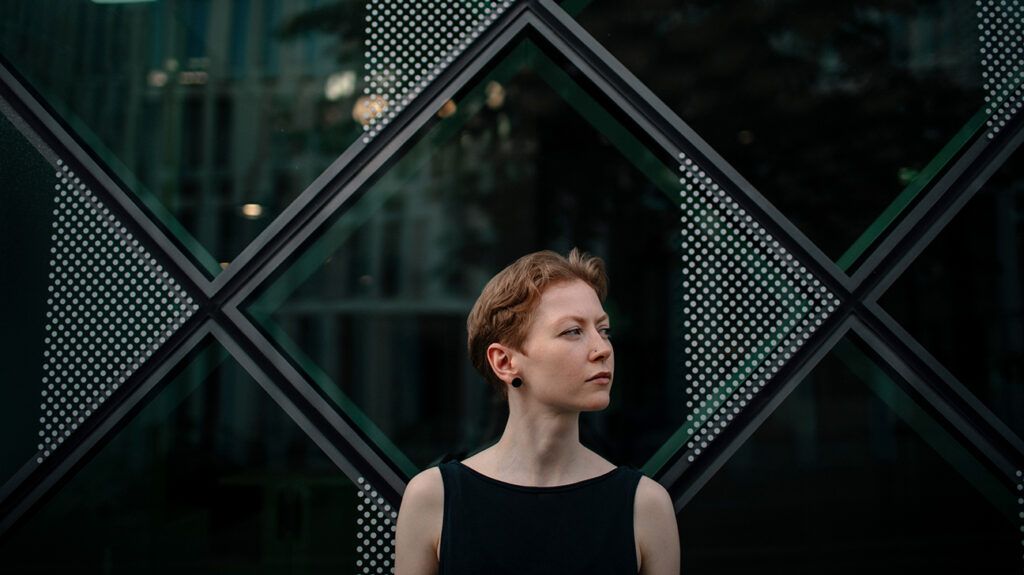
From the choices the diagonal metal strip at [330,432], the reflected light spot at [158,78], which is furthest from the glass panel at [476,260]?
the reflected light spot at [158,78]

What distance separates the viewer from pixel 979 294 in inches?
323

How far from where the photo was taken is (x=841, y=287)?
2.86 meters

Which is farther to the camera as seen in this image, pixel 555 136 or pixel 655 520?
pixel 555 136

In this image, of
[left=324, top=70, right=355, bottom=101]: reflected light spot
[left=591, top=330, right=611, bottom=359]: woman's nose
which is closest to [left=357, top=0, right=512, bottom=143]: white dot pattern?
[left=591, top=330, right=611, bottom=359]: woman's nose

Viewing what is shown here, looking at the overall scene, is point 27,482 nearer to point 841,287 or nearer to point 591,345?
point 591,345

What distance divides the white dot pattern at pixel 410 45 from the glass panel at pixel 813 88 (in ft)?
3.82

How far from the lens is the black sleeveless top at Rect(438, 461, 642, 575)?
1.95m

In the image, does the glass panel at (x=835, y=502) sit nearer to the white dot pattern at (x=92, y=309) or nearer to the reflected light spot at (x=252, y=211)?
the reflected light spot at (x=252, y=211)

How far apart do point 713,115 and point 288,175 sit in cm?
320

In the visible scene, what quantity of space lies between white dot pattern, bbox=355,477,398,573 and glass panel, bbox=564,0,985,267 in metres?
→ 2.58

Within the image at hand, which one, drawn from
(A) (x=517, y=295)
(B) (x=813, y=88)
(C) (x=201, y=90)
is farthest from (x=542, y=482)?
(B) (x=813, y=88)

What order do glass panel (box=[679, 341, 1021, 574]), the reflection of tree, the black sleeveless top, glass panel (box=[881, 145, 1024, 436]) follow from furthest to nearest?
glass panel (box=[679, 341, 1021, 574]) → glass panel (box=[881, 145, 1024, 436]) → the reflection of tree → the black sleeveless top

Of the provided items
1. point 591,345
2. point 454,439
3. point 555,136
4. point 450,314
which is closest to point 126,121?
point 591,345

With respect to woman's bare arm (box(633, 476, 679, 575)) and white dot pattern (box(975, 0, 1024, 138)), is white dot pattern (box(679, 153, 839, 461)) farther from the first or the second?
white dot pattern (box(975, 0, 1024, 138))
